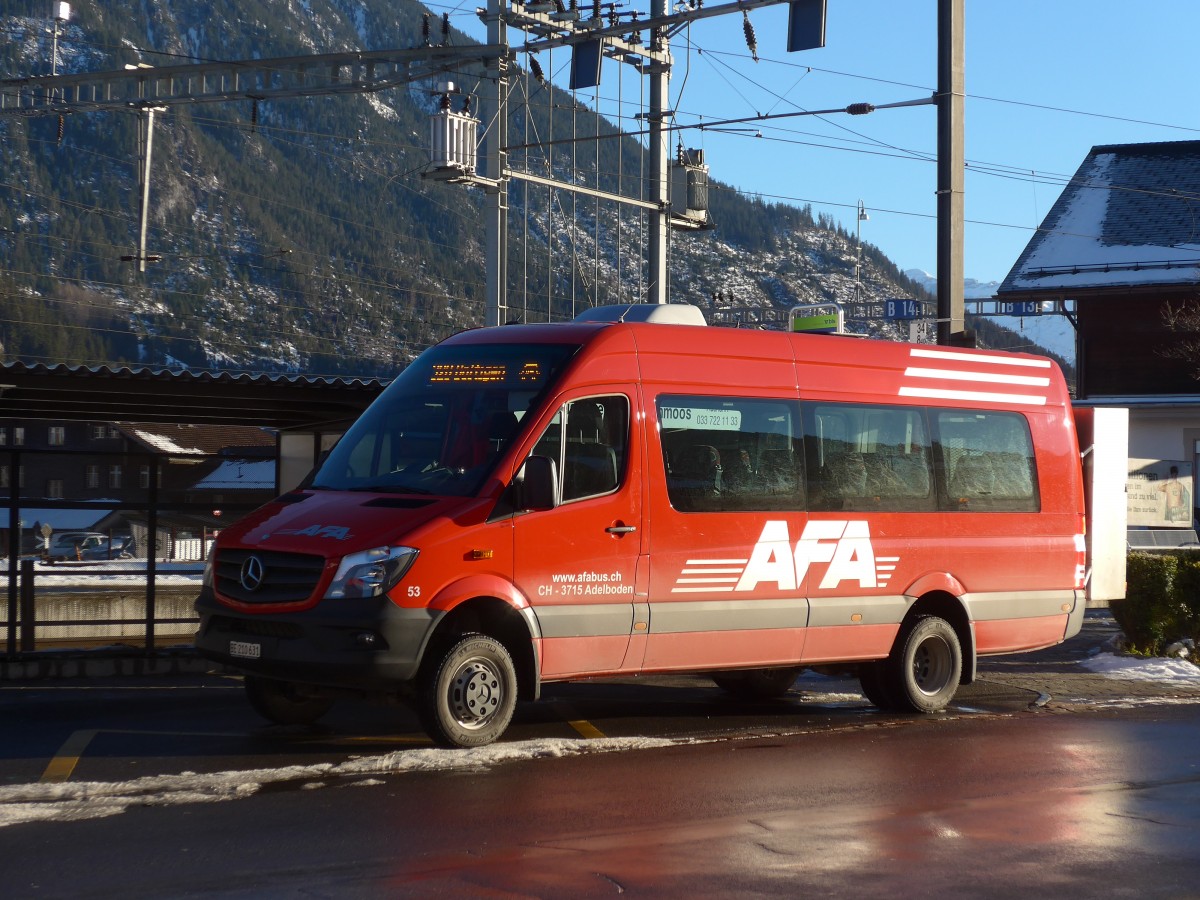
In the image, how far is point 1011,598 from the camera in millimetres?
13555

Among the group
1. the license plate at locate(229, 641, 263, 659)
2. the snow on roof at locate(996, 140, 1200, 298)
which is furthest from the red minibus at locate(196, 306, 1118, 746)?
the snow on roof at locate(996, 140, 1200, 298)

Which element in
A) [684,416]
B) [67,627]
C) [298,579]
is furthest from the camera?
[67,627]

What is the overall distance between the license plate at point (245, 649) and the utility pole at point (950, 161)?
35.5 feet

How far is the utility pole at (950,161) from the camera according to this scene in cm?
1883

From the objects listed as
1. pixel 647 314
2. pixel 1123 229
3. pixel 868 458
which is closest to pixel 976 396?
pixel 868 458

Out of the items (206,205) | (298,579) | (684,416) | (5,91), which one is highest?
(206,205)

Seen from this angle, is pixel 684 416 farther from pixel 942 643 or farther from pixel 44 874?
pixel 44 874

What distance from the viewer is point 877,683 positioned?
42.7 ft

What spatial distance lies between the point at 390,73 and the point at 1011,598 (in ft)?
58.4

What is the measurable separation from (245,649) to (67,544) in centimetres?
597

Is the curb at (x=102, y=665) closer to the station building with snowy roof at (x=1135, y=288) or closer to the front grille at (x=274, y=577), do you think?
the front grille at (x=274, y=577)

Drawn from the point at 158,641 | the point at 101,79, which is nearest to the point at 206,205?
the point at 101,79

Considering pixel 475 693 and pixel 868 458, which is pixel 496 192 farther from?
pixel 475 693

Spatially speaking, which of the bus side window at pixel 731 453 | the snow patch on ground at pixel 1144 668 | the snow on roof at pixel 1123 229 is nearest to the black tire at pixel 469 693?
the bus side window at pixel 731 453
